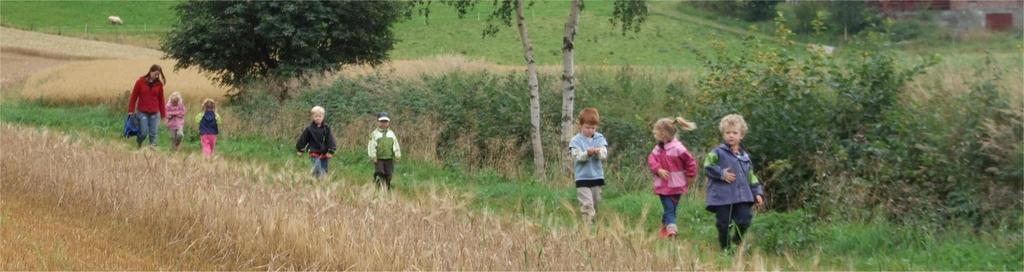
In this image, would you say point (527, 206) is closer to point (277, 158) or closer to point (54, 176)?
point (54, 176)

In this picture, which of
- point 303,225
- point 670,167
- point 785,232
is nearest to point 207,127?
point 670,167

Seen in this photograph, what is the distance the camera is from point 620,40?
48031 millimetres

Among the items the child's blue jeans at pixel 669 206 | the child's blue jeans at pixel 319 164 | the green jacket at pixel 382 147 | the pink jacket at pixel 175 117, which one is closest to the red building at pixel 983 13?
the child's blue jeans at pixel 669 206

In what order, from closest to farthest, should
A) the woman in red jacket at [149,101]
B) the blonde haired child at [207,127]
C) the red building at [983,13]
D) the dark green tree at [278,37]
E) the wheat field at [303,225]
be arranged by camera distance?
the wheat field at [303,225] < the red building at [983,13] < the blonde haired child at [207,127] < the woman in red jacket at [149,101] < the dark green tree at [278,37]

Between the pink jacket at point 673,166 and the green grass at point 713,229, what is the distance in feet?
1.33

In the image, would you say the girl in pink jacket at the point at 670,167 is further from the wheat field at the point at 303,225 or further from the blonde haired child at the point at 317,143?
the blonde haired child at the point at 317,143

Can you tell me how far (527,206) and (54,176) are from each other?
5458 mm

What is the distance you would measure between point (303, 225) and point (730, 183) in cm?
418

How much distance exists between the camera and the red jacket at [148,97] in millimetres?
20391

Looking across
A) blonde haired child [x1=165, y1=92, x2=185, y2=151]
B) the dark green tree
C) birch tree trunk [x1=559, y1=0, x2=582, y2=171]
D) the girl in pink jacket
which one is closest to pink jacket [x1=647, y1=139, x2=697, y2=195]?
the girl in pink jacket

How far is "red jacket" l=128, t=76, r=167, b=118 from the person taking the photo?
20391mm

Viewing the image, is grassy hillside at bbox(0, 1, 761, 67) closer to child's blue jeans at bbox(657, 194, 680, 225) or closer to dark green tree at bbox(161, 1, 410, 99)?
dark green tree at bbox(161, 1, 410, 99)

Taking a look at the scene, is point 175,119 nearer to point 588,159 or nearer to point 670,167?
point 588,159

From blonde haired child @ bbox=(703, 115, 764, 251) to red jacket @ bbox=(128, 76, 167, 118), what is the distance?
13.0 meters
